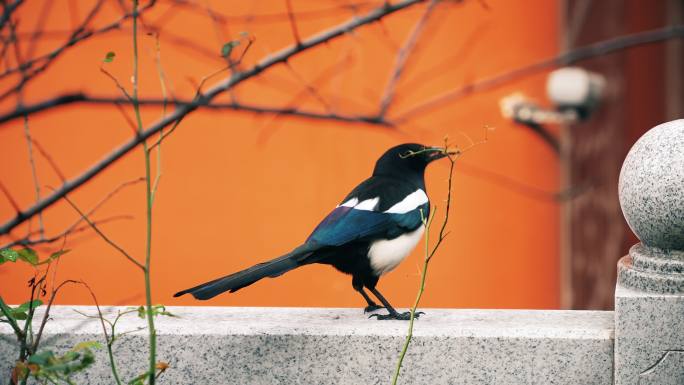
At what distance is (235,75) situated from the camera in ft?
6.62

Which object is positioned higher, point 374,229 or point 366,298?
point 374,229

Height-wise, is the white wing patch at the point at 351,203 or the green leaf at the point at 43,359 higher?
the white wing patch at the point at 351,203

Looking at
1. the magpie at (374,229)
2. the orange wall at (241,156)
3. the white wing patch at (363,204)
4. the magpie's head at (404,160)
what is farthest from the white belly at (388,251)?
the orange wall at (241,156)

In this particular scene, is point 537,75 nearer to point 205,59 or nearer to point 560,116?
point 560,116

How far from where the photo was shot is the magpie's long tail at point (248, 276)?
8.13ft

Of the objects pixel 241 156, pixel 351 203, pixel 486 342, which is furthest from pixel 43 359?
pixel 241 156

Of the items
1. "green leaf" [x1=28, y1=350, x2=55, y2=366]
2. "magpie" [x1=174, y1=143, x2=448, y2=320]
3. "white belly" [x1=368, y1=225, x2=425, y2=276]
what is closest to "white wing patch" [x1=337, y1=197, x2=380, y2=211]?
"magpie" [x1=174, y1=143, x2=448, y2=320]

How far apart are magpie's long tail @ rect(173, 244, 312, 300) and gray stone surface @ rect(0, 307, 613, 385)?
0.22 metres

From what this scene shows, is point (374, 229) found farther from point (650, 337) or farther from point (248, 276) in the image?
point (650, 337)

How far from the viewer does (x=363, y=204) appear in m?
2.80

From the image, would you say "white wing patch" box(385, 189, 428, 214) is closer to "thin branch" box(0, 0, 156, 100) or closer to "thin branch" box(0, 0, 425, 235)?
"thin branch" box(0, 0, 425, 235)

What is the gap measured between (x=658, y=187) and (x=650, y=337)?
0.42 metres

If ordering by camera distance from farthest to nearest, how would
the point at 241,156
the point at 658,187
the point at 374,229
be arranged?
1. the point at 241,156
2. the point at 374,229
3. the point at 658,187

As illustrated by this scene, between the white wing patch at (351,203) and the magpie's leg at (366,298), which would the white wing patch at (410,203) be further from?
the magpie's leg at (366,298)
